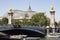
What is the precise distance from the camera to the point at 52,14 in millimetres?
100062

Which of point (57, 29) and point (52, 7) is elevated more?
point (52, 7)

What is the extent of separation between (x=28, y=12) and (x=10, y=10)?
89.9 meters

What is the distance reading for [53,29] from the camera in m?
87.6

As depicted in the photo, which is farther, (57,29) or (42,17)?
(42,17)

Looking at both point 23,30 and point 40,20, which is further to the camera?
point 40,20

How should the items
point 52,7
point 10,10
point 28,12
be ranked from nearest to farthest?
point 52,7 < point 10,10 < point 28,12

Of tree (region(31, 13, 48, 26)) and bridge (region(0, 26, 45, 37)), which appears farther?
tree (region(31, 13, 48, 26))

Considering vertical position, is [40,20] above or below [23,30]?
below

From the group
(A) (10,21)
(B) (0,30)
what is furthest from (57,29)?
(B) (0,30)

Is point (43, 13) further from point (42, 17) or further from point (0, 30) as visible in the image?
point (0, 30)

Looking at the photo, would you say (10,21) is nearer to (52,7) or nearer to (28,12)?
(52,7)

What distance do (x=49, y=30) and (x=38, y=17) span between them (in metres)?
22.2

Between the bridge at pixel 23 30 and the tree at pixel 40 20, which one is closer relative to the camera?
the bridge at pixel 23 30

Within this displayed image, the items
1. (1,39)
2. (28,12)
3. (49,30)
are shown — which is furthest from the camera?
(28,12)
